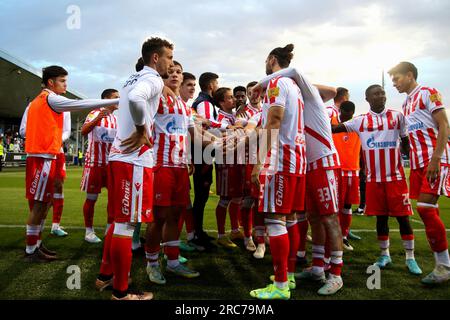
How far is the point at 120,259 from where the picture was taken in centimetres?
296

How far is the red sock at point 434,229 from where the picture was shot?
3.79 m

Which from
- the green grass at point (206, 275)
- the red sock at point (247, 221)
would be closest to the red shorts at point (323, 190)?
the green grass at point (206, 275)

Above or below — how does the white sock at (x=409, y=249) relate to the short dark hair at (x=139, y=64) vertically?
below

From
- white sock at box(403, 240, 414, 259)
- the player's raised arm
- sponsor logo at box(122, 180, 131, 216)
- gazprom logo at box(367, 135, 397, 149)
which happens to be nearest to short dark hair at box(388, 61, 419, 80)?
gazprom logo at box(367, 135, 397, 149)

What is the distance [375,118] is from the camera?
174 inches

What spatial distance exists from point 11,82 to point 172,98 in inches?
1163

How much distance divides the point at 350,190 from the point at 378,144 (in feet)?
4.23

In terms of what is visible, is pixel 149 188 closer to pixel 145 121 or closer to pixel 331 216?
pixel 145 121

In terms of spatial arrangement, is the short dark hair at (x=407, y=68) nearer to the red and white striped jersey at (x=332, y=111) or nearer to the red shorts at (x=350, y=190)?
the red and white striped jersey at (x=332, y=111)

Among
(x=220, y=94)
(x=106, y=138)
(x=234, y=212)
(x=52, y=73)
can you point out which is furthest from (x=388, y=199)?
(x=52, y=73)

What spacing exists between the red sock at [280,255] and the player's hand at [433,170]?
182 centimetres

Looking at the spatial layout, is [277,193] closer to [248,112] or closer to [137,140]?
[137,140]

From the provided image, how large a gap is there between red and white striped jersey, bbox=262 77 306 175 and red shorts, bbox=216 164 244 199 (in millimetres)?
2067
